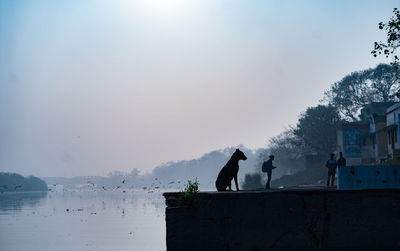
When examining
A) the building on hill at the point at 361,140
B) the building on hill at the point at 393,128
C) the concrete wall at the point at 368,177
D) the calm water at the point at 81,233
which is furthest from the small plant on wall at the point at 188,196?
the building on hill at the point at 361,140

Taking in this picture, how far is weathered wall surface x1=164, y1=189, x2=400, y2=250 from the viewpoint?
1473cm

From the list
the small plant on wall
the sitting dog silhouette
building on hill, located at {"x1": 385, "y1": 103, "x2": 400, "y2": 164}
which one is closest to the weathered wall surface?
the small plant on wall

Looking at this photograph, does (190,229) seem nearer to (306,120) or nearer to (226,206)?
(226,206)

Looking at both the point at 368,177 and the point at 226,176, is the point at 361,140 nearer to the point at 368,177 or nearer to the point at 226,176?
the point at 226,176

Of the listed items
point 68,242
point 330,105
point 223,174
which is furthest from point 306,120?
point 223,174

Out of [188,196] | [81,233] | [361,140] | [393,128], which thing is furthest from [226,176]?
[81,233]

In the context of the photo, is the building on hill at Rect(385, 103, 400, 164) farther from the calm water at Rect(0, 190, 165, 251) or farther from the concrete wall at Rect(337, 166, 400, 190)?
the concrete wall at Rect(337, 166, 400, 190)

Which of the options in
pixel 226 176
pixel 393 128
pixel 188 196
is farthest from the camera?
pixel 393 128

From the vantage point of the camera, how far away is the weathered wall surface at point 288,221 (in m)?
14.7

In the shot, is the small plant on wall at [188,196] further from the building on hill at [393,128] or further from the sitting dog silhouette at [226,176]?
the building on hill at [393,128]

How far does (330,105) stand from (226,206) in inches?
2646

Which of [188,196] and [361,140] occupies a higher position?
[361,140]

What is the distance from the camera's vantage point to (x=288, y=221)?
14953 millimetres

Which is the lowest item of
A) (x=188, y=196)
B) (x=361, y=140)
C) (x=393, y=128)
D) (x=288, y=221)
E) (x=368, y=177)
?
(x=288, y=221)
